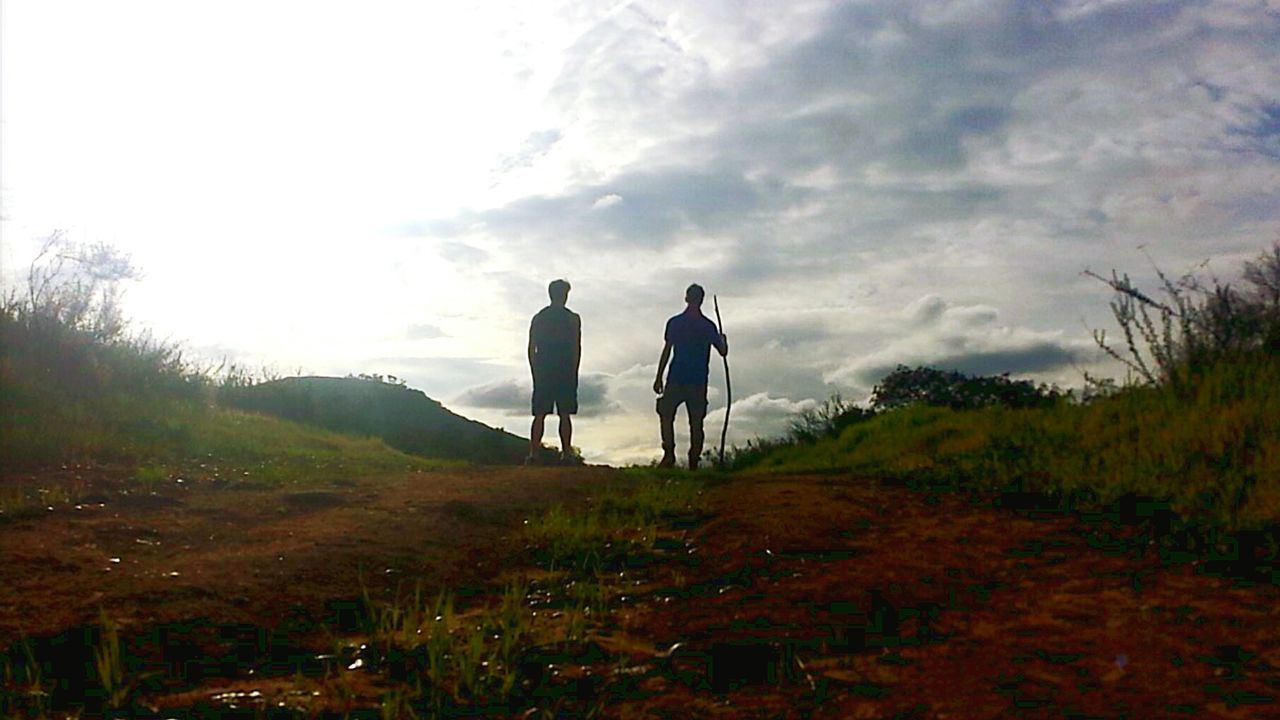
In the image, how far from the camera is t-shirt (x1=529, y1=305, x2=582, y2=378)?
40.9ft

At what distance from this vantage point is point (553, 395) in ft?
41.1

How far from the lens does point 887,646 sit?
3.40 metres

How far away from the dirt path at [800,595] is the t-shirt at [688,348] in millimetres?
5927

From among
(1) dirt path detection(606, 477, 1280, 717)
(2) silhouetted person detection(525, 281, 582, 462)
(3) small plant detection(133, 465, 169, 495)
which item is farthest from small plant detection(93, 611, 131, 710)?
(2) silhouetted person detection(525, 281, 582, 462)

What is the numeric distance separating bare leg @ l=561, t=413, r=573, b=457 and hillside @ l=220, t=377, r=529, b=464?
243 inches

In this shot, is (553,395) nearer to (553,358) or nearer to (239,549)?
(553,358)

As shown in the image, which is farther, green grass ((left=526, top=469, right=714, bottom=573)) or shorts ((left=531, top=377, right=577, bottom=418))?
shorts ((left=531, top=377, right=577, bottom=418))

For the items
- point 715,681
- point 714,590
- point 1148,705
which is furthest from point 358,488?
point 1148,705

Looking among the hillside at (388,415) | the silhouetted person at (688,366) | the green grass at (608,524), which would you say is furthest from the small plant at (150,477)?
the hillside at (388,415)

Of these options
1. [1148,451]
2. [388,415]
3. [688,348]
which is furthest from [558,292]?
[388,415]

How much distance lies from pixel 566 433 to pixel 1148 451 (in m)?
7.68

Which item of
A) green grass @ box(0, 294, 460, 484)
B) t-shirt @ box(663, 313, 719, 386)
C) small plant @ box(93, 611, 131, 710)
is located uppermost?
t-shirt @ box(663, 313, 719, 386)

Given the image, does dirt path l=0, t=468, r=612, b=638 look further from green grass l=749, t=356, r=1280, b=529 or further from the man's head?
the man's head

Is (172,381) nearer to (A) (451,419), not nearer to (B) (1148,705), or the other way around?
(A) (451,419)
